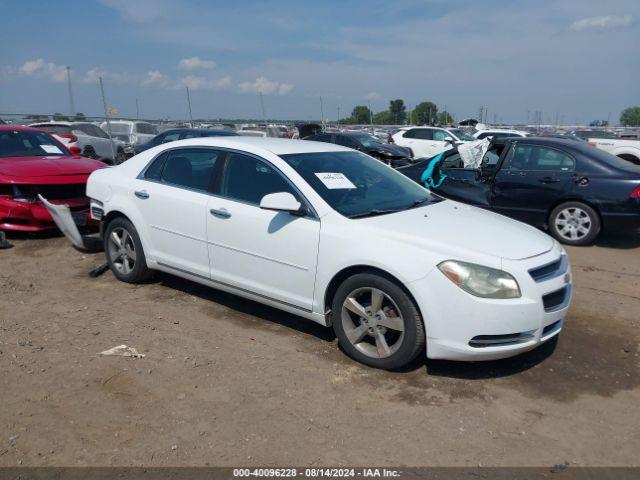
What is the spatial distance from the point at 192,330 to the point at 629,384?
327cm

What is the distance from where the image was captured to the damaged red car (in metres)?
7.06

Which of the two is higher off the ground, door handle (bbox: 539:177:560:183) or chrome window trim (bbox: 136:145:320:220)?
chrome window trim (bbox: 136:145:320:220)

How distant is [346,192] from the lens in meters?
4.37

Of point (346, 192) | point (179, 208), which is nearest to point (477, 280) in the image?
point (346, 192)

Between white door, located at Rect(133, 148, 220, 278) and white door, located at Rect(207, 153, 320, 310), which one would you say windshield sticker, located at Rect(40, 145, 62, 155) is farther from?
white door, located at Rect(207, 153, 320, 310)

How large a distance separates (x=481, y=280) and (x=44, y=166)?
6293 mm

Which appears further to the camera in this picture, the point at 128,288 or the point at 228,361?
the point at 128,288

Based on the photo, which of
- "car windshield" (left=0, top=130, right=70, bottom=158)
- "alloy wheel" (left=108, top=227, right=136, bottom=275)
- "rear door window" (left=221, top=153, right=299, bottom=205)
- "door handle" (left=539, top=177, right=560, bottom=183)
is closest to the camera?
"rear door window" (left=221, top=153, right=299, bottom=205)

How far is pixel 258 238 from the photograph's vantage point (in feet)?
14.2

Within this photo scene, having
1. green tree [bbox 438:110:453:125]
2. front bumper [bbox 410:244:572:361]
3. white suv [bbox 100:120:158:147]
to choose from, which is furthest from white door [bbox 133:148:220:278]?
green tree [bbox 438:110:453:125]

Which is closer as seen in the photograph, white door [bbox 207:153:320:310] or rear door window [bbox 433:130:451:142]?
white door [bbox 207:153:320:310]

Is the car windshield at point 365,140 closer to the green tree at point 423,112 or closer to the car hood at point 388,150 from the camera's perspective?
the car hood at point 388,150

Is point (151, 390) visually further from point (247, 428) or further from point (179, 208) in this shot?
point (179, 208)

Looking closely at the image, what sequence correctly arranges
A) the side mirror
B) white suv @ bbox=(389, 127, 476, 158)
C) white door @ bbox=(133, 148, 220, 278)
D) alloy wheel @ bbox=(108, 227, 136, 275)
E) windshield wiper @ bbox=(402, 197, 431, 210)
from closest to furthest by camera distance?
1. the side mirror
2. windshield wiper @ bbox=(402, 197, 431, 210)
3. white door @ bbox=(133, 148, 220, 278)
4. alloy wheel @ bbox=(108, 227, 136, 275)
5. white suv @ bbox=(389, 127, 476, 158)
